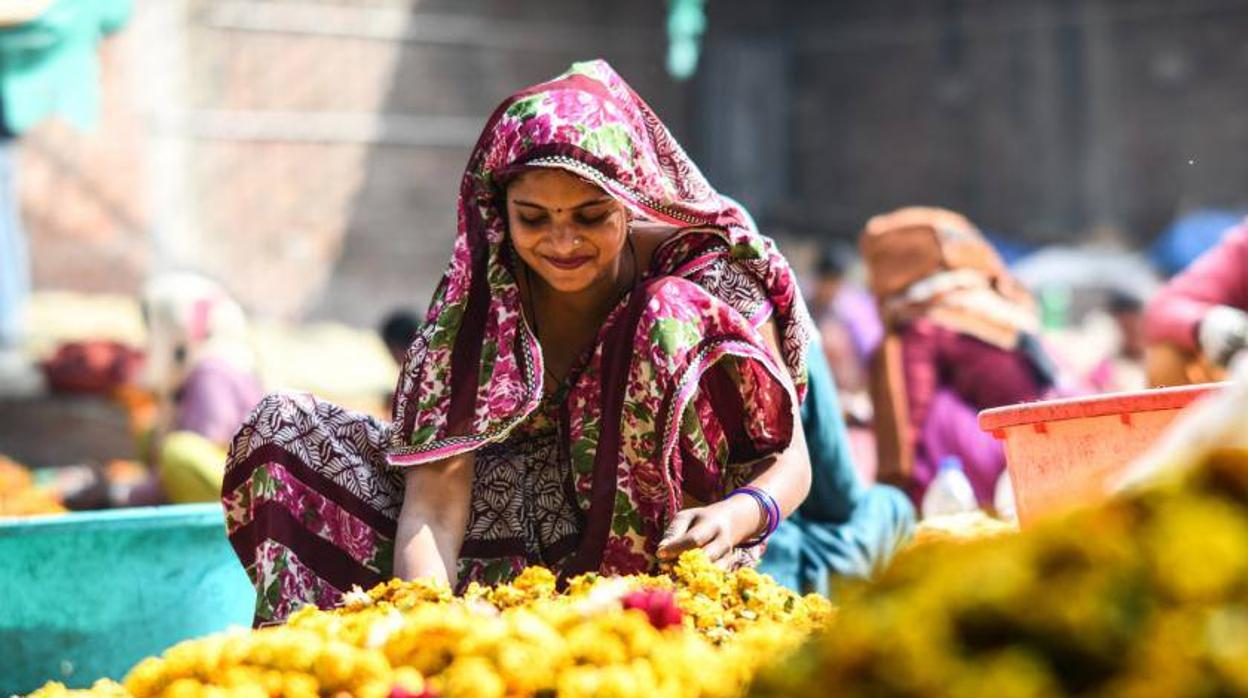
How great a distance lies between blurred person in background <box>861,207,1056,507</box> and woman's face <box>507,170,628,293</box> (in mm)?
1936

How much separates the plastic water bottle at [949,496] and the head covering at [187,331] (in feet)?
9.67

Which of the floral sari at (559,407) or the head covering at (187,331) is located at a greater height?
the head covering at (187,331)

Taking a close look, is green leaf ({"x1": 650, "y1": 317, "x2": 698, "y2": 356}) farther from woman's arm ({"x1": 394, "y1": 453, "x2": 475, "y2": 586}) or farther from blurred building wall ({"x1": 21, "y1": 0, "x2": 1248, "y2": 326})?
blurred building wall ({"x1": 21, "y1": 0, "x2": 1248, "y2": 326})

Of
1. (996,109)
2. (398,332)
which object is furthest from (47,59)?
(996,109)

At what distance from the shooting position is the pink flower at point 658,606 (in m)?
2.03

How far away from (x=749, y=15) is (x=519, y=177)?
47.2ft

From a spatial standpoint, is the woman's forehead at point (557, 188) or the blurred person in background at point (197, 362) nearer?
the woman's forehead at point (557, 188)

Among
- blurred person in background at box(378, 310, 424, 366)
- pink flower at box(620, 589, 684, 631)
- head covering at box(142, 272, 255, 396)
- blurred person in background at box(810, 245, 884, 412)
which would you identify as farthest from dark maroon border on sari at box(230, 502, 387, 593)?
blurred person in background at box(810, 245, 884, 412)

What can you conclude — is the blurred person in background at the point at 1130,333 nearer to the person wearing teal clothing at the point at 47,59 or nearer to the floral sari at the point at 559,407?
the person wearing teal clothing at the point at 47,59

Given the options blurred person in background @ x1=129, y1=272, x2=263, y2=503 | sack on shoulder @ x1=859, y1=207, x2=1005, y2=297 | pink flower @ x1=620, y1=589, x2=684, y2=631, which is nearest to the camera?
pink flower @ x1=620, y1=589, x2=684, y2=631

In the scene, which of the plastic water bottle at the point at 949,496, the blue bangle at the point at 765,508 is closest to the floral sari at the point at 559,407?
the blue bangle at the point at 765,508

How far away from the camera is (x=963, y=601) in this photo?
Result: 1.27 meters

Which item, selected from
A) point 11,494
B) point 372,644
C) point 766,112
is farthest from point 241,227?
point 372,644

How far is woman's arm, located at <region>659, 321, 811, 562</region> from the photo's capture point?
2.47 m
